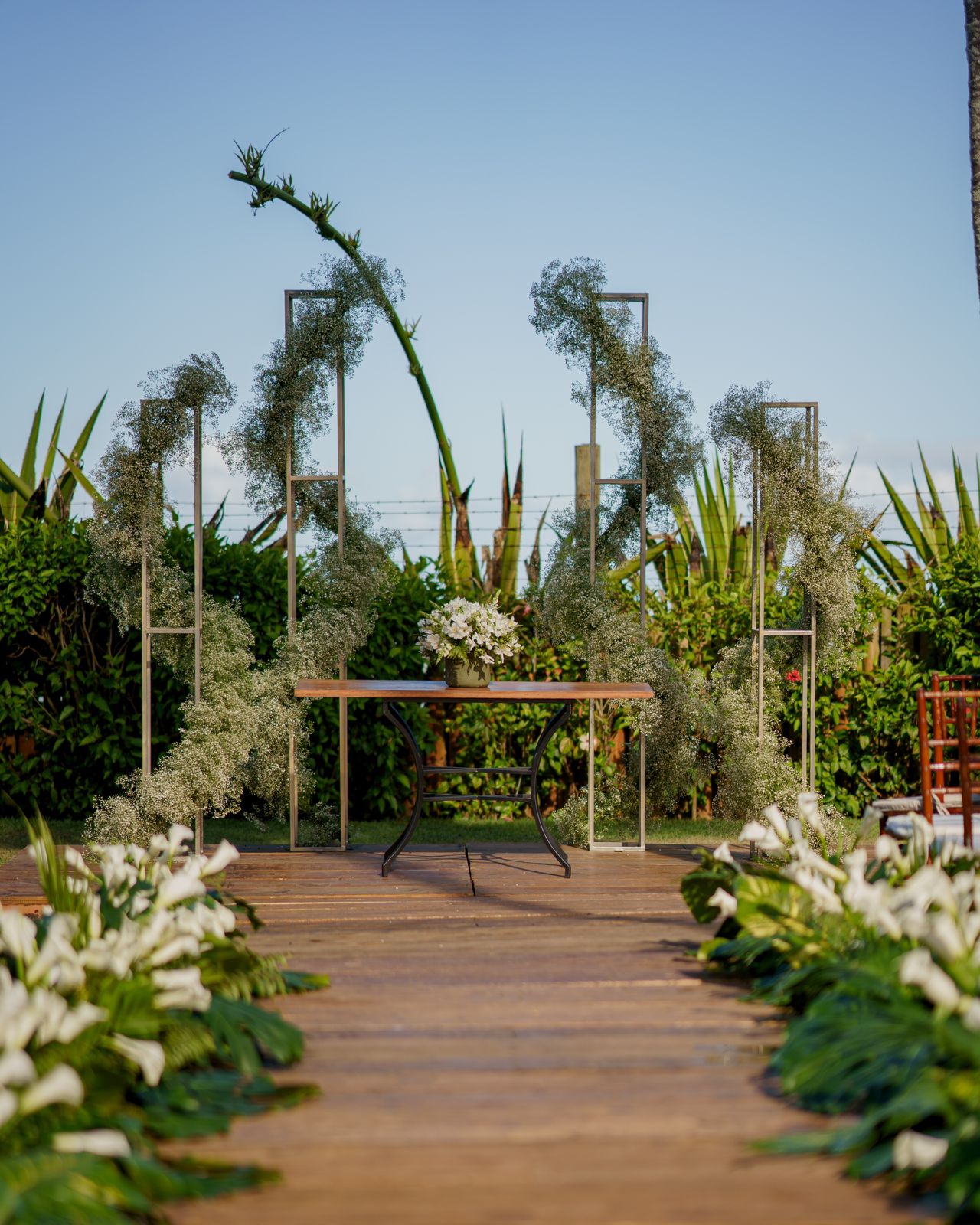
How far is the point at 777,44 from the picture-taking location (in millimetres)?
7305

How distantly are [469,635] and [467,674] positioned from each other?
0.16 meters

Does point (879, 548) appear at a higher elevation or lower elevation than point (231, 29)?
lower

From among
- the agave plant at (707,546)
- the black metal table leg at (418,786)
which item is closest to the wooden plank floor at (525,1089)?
the black metal table leg at (418,786)

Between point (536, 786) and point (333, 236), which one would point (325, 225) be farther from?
point (536, 786)

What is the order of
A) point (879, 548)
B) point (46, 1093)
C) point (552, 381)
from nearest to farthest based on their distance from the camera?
1. point (46, 1093)
2. point (552, 381)
3. point (879, 548)

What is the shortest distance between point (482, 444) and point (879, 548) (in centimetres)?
233

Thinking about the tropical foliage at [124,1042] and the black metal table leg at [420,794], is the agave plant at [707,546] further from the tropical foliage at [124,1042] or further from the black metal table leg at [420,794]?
the tropical foliage at [124,1042]

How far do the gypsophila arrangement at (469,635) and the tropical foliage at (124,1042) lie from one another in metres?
1.88

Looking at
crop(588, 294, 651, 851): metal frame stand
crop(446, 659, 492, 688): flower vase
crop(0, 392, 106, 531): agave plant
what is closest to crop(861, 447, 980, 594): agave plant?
crop(588, 294, 651, 851): metal frame stand

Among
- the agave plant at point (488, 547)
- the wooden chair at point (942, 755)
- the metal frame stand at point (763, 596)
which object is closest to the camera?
the wooden chair at point (942, 755)

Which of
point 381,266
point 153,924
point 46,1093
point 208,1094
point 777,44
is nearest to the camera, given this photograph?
point 46,1093

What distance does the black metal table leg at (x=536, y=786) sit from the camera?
468 centimetres

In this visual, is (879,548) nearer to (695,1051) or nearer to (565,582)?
(565,582)

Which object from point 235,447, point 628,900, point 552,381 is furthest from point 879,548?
point 235,447
